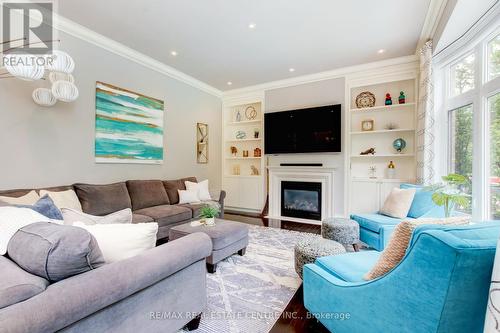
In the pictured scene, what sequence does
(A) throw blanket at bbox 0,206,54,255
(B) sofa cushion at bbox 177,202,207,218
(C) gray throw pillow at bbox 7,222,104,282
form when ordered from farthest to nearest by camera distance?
(B) sofa cushion at bbox 177,202,207,218 < (A) throw blanket at bbox 0,206,54,255 < (C) gray throw pillow at bbox 7,222,104,282

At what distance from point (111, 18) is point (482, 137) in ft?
14.8

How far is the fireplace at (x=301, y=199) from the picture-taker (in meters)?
4.77

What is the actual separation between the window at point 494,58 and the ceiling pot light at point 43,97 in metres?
4.81

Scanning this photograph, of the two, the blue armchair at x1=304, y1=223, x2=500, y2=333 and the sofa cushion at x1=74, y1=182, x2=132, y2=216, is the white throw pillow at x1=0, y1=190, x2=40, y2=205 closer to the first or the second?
the sofa cushion at x1=74, y1=182, x2=132, y2=216

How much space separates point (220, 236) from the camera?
8.09ft

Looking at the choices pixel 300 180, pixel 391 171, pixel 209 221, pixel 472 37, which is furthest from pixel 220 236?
pixel 472 37

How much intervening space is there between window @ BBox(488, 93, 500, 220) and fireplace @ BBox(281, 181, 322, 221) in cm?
262

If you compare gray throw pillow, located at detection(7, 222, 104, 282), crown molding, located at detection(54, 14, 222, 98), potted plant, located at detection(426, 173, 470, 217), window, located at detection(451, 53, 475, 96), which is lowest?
gray throw pillow, located at detection(7, 222, 104, 282)

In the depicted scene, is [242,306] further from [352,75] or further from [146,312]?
[352,75]

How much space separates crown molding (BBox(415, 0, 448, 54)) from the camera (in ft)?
8.51

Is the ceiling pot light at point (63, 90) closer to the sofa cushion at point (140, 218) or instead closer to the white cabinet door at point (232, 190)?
the sofa cushion at point (140, 218)

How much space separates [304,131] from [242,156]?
1.74 m

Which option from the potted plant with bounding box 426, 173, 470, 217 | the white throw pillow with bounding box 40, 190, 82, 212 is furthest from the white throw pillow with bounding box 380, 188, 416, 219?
the white throw pillow with bounding box 40, 190, 82, 212

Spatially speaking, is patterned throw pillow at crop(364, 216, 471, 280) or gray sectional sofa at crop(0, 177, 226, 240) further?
gray sectional sofa at crop(0, 177, 226, 240)
